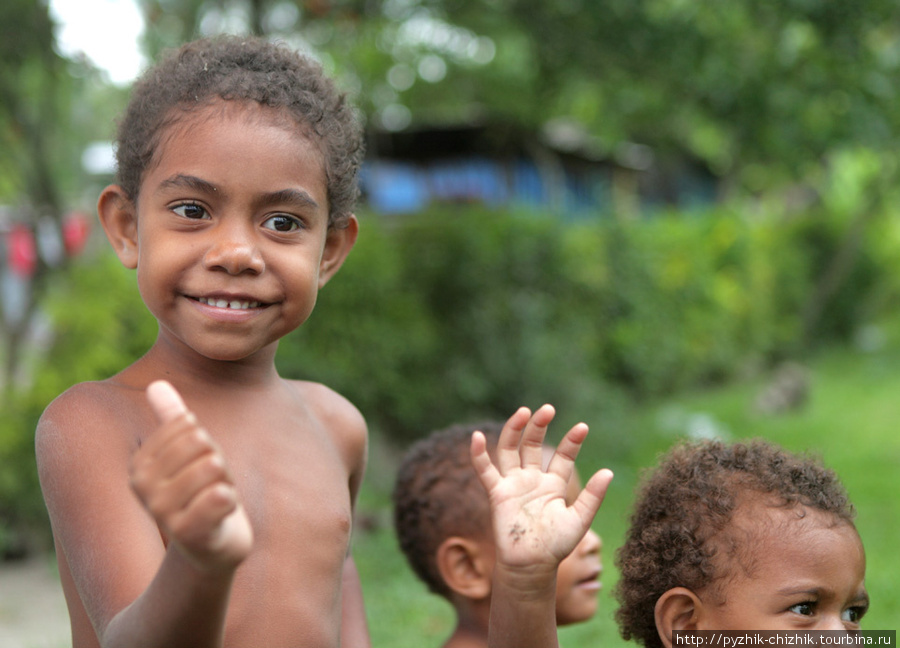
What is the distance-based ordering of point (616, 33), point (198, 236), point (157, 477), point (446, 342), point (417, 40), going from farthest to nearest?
point (417, 40)
point (446, 342)
point (616, 33)
point (198, 236)
point (157, 477)

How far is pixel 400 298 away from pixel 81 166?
9.80 ft

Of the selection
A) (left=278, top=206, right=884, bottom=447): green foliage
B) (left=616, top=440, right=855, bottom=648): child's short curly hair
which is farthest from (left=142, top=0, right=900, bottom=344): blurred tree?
(left=616, top=440, right=855, bottom=648): child's short curly hair

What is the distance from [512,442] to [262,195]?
0.65m

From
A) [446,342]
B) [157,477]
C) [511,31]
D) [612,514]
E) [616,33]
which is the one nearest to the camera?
[157,477]

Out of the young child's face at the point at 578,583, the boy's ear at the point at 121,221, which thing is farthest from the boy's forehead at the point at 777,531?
the boy's ear at the point at 121,221

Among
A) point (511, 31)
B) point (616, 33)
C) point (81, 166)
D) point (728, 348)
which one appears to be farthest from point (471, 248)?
point (728, 348)

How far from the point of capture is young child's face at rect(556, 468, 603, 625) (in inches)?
95.7

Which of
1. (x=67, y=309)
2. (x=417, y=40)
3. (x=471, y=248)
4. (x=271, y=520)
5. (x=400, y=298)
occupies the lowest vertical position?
(x=271, y=520)

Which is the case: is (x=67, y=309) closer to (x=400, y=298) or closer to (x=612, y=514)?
(x=400, y=298)

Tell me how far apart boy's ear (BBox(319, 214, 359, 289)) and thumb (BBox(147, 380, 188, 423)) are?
0.76 meters

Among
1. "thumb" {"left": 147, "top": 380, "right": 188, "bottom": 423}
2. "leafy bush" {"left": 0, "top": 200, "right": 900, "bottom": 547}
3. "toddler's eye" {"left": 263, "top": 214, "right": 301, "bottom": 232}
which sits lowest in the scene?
"thumb" {"left": 147, "top": 380, "right": 188, "bottom": 423}

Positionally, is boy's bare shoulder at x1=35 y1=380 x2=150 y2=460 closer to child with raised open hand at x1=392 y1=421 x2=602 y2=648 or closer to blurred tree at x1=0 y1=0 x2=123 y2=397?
child with raised open hand at x1=392 y1=421 x2=602 y2=648

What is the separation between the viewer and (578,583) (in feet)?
8.09

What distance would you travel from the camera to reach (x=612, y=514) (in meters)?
6.57
